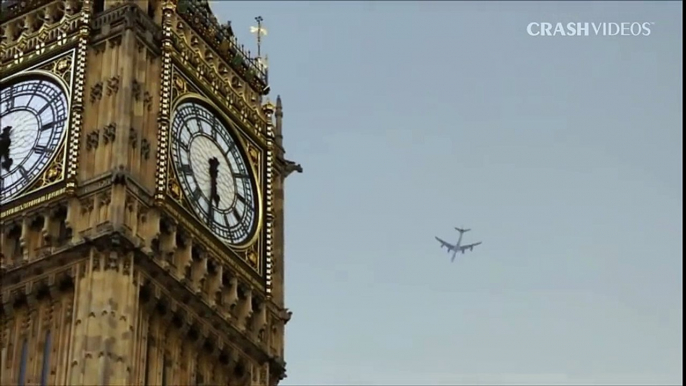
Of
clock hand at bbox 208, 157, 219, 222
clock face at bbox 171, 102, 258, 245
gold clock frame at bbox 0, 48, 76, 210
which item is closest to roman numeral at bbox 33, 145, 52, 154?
gold clock frame at bbox 0, 48, 76, 210

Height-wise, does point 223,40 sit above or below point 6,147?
above

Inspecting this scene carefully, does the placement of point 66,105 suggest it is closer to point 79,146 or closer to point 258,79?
point 79,146

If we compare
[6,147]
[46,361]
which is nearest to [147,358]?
[46,361]

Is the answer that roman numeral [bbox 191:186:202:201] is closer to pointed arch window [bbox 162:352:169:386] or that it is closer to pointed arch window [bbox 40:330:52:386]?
pointed arch window [bbox 162:352:169:386]

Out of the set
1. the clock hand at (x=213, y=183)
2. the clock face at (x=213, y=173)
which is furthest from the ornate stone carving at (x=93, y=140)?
the clock hand at (x=213, y=183)

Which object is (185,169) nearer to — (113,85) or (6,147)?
(113,85)

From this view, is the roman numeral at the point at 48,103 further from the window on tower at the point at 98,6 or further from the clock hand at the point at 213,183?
the clock hand at the point at 213,183
